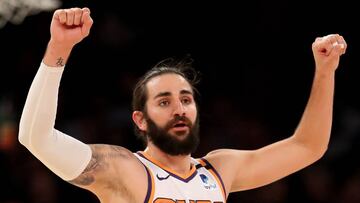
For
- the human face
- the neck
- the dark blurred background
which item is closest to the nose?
the human face

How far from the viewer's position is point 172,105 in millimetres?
4781

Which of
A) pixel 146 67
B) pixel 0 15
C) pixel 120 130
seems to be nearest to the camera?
pixel 0 15

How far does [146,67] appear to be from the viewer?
8.84 metres

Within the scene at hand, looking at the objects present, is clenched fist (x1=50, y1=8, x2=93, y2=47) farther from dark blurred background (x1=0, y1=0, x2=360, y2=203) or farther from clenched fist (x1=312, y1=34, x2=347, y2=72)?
dark blurred background (x1=0, y1=0, x2=360, y2=203)

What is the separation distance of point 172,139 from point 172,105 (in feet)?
0.72

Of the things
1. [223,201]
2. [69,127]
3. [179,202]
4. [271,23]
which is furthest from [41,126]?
[271,23]

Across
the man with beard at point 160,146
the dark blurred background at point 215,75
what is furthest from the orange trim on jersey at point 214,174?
the dark blurred background at point 215,75

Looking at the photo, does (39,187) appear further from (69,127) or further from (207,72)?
(207,72)

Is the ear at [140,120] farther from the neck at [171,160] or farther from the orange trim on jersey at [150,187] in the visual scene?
the orange trim on jersey at [150,187]

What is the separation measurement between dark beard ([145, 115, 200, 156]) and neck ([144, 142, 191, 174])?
0.06m

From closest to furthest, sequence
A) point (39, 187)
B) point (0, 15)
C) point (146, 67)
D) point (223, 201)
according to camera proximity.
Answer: point (223, 201) < point (0, 15) < point (39, 187) < point (146, 67)

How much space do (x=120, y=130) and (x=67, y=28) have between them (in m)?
4.23

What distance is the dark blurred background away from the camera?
816 centimetres

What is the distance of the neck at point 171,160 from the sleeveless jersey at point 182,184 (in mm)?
41
